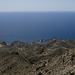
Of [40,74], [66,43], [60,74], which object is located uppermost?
[60,74]

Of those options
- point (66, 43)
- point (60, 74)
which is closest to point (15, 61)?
point (60, 74)

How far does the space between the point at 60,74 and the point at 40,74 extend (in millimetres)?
6674

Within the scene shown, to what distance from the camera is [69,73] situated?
32.8 meters

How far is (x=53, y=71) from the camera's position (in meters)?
38.2

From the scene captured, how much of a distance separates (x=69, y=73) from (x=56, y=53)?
4888 centimetres

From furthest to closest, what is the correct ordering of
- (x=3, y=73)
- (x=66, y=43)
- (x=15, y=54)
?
(x=66, y=43)
(x=15, y=54)
(x=3, y=73)

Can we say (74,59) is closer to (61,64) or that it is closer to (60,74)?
(61,64)

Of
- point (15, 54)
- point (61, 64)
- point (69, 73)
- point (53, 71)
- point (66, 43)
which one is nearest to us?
point (69, 73)

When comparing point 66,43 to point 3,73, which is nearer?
point 3,73

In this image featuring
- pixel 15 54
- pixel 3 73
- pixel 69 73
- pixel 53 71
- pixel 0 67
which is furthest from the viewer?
pixel 15 54

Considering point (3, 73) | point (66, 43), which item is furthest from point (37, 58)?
point (66, 43)

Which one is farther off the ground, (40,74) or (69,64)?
(69,64)

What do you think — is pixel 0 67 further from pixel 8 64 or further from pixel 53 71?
pixel 53 71

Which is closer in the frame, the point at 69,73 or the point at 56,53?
the point at 69,73
